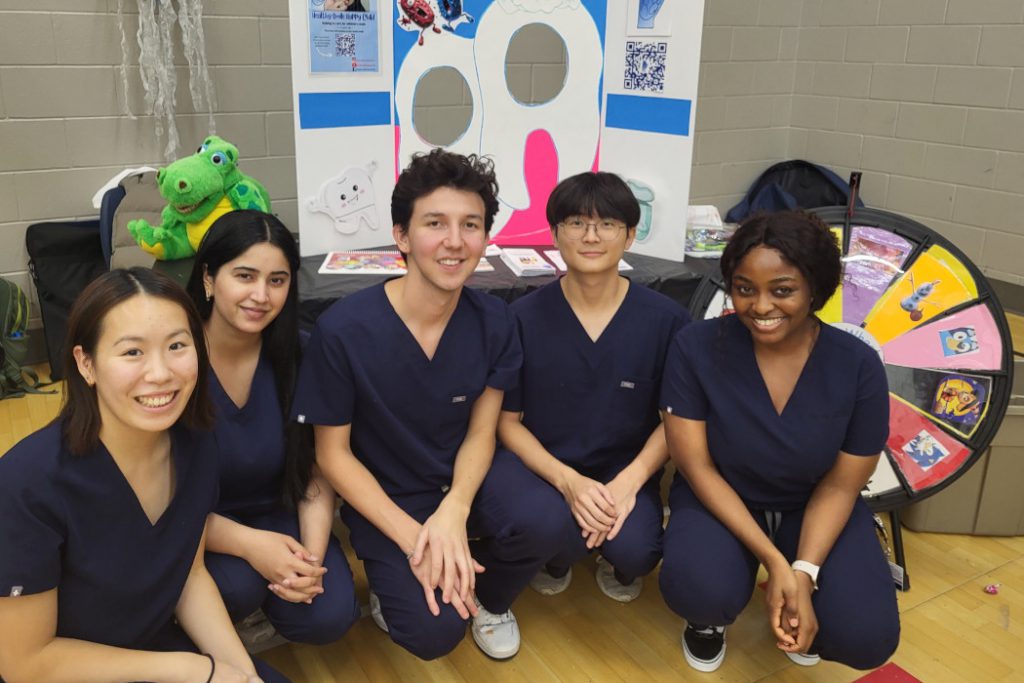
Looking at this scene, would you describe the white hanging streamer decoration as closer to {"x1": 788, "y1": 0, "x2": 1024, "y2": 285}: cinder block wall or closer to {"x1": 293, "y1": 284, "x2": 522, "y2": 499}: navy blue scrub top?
{"x1": 293, "y1": 284, "x2": 522, "y2": 499}: navy blue scrub top

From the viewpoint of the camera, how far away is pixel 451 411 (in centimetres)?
169

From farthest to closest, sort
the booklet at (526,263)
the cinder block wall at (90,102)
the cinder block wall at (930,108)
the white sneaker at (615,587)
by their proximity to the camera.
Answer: the cinder block wall at (930,108) → the cinder block wall at (90,102) → the booklet at (526,263) → the white sneaker at (615,587)

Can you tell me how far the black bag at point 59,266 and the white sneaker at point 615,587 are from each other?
6.74ft

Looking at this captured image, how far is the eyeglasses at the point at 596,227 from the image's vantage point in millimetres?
1761

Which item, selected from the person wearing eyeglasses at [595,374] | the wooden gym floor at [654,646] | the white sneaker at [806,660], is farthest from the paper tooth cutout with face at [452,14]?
the white sneaker at [806,660]

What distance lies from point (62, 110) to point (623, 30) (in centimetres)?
195

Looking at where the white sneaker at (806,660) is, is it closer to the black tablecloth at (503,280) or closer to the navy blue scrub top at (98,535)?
the black tablecloth at (503,280)

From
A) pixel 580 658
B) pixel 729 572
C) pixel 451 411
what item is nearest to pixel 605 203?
pixel 451 411

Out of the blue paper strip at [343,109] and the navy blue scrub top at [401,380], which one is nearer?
the navy blue scrub top at [401,380]

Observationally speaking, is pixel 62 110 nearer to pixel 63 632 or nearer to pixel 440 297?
pixel 440 297

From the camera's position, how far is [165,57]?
118 inches

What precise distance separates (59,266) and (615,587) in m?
2.25

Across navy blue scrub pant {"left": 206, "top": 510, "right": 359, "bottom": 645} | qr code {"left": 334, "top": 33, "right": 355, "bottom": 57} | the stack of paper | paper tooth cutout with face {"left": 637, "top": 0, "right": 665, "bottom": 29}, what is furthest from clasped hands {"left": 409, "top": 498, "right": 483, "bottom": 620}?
paper tooth cutout with face {"left": 637, "top": 0, "right": 665, "bottom": 29}

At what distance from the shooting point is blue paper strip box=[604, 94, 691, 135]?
2.53 metres
